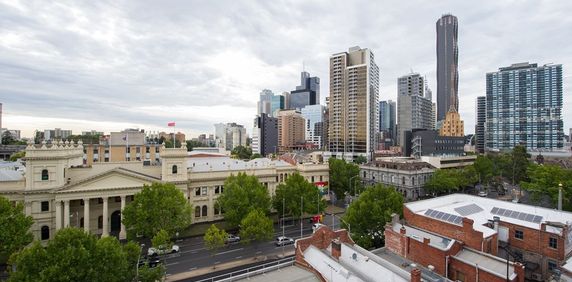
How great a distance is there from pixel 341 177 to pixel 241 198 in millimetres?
42033

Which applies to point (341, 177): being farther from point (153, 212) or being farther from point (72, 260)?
point (72, 260)

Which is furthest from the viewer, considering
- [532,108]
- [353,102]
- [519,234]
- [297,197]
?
[532,108]

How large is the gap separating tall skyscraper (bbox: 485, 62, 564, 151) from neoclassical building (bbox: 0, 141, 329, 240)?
20061 centimetres

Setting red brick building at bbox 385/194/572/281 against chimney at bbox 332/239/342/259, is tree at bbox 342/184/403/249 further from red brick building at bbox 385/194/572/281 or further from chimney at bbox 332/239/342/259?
chimney at bbox 332/239/342/259

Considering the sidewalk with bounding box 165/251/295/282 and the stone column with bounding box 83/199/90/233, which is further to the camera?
the stone column with bounding box 83/199/90/233

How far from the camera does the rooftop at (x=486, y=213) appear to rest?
Result: 117 feet

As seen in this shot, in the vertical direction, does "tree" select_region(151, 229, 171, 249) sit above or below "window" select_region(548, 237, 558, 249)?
below

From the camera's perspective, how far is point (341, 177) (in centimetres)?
8750

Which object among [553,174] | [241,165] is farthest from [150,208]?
[553,174]

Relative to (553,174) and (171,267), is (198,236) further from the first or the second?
(553,174)

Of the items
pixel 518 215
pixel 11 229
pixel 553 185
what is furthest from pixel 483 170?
pixel 11 229

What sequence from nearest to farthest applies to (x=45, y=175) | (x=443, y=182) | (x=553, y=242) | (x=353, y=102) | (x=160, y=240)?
(x=553, y=242) < (x=160, y=240) < (x=45, y=175) < (x=443, y=182) < (x=353, y=102)

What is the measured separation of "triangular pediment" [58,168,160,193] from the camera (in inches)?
2052

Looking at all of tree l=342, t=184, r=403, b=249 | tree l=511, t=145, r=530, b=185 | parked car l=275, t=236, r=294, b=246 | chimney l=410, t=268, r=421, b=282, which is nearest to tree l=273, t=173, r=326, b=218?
parked car l=275, t=236, r=294, b=246
